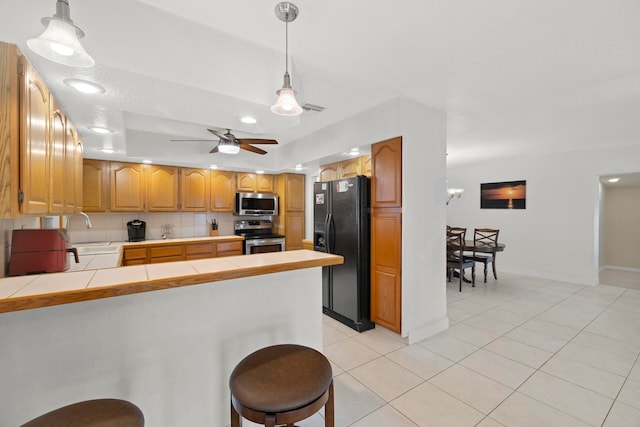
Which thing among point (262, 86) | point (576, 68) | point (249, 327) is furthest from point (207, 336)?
point (576, 68)

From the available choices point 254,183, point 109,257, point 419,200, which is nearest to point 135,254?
point 109,257

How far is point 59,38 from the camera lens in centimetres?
99

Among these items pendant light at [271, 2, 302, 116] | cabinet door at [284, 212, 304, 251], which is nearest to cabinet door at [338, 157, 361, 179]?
cabinet door at [284, 212, 304, 251]

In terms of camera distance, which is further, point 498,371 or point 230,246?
point 230,246

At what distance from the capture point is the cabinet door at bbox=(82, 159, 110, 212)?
12.3 feet

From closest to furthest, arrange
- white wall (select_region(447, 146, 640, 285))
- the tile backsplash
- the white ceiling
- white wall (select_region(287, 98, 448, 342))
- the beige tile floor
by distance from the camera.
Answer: the white ceiling
the beige tile floor
white wall (select_region(287, 98, 448, 342))
the tile backsplash
white wall (select_region(447, 146, 640, 285))

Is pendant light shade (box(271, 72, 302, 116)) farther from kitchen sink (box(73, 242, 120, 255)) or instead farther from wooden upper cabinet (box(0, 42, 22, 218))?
kitchen sink (box(73, 242, 120, 255))

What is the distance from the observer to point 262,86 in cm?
195

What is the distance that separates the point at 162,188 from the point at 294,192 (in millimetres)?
2203

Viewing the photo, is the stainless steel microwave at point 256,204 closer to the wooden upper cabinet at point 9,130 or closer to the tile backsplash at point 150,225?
the tile backsplash at point 150,225

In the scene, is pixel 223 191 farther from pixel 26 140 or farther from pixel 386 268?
pixel 26 140

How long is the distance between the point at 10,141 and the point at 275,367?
1550 millimetres

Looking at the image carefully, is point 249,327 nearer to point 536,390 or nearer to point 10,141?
point 10,141

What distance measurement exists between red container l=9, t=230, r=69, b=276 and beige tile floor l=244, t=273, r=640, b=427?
1982mm
